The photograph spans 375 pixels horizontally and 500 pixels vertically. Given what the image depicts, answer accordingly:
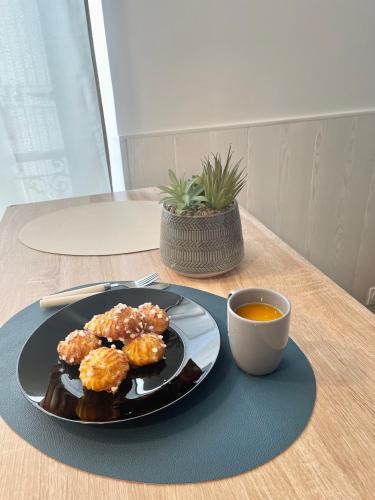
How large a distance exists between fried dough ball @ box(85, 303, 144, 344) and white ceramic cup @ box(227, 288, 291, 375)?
5.3 inches

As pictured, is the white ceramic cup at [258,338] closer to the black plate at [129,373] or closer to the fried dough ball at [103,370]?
the black plate at [129,373]

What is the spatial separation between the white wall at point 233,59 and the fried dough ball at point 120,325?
99 cm

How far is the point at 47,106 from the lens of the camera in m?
1.40

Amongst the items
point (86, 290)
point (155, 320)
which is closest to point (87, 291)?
point (86, 290)

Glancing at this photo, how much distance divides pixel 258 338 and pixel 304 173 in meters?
1.30

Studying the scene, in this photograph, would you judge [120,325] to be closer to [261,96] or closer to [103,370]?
[103,370]

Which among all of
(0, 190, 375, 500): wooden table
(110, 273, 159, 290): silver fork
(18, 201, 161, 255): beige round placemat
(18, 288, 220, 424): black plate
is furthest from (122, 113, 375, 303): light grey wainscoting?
(18, 288, 220, 424): black plate

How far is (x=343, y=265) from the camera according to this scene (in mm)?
1908

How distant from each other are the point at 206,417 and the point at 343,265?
5.28 feet

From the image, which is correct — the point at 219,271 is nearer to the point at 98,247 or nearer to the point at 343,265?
the point at 98,247

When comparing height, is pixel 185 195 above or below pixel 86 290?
above

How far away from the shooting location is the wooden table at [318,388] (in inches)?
16.0

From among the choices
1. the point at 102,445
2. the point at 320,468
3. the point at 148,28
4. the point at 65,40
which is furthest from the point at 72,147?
the point at 320,468

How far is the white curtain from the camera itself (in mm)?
1298
